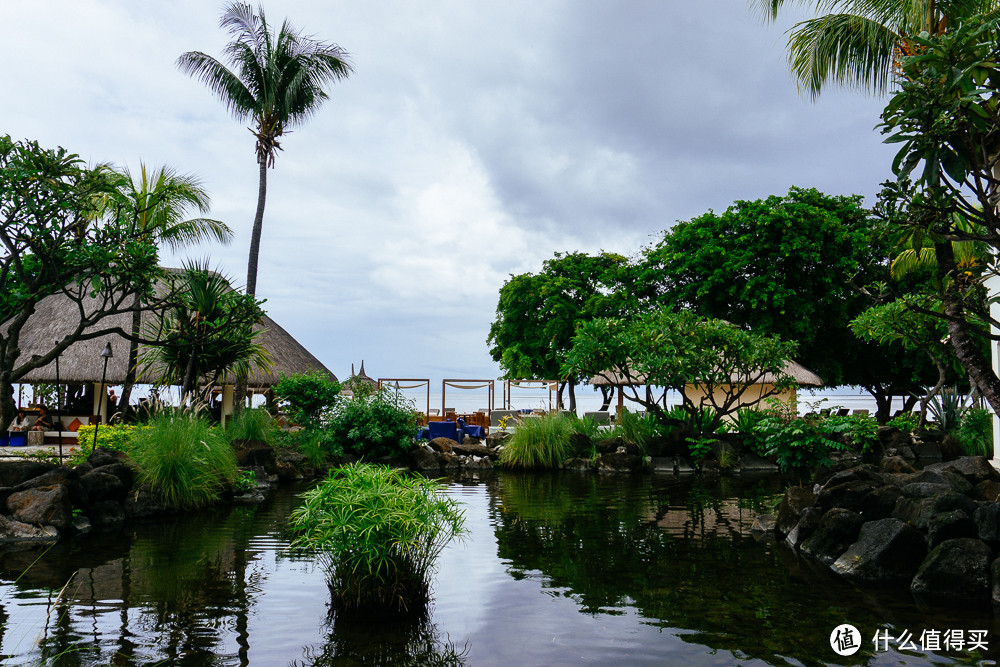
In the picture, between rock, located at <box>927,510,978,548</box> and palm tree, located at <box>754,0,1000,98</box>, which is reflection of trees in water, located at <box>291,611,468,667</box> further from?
palm tree, located at <box>754,0,1000,98</box>

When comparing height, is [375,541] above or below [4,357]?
below

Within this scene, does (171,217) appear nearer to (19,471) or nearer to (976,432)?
(19,471)

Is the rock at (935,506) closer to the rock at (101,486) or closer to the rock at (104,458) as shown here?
the rock at (101,486)

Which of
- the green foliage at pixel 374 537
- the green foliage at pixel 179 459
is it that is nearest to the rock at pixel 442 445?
the green foliage at pixel 179 459

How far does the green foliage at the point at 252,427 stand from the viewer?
45.6 feet

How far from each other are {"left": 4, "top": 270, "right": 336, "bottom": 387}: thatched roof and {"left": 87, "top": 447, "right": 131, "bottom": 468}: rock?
773 centimetres

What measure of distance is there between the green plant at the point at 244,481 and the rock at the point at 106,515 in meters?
2.13

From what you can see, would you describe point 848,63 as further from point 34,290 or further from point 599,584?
point 34,290

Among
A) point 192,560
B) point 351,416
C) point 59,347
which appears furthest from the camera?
point 351,416

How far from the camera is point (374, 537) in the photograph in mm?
5043

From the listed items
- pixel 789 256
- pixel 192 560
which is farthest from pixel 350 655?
pixel 789 256

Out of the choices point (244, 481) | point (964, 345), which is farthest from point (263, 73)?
point (964, 345)

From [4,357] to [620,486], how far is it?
10.4m

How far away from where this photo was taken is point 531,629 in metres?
4.99
